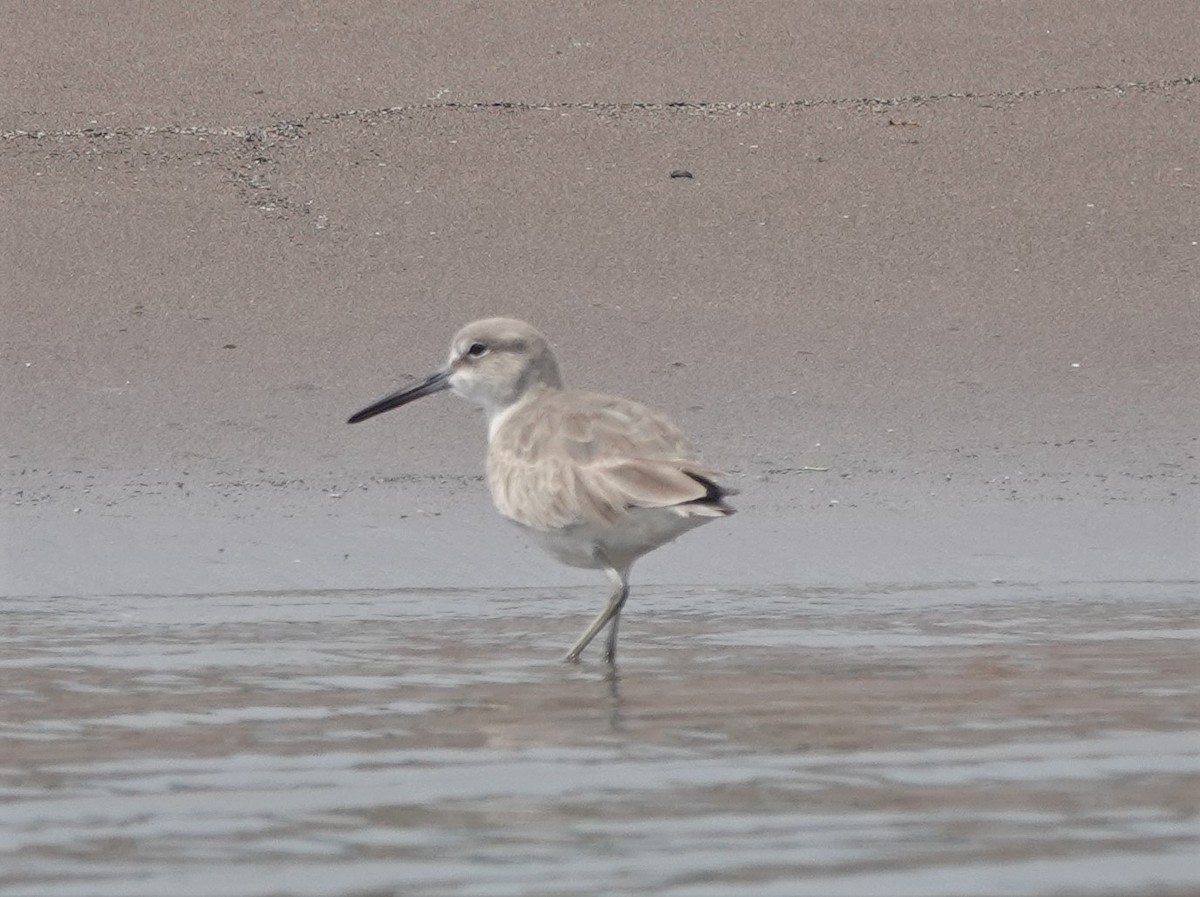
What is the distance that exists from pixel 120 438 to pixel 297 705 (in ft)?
11.1

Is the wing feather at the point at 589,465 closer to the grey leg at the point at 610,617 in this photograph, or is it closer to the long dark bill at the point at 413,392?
the grey leg at the point at 610,617

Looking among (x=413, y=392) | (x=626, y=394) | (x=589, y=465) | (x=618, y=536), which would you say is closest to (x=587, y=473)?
(x=589, y=465)

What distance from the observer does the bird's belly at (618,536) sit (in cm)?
663

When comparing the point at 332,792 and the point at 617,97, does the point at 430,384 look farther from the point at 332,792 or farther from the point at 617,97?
the point at 617,97

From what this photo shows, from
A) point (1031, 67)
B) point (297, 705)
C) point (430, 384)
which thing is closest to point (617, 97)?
point (1031, 67)

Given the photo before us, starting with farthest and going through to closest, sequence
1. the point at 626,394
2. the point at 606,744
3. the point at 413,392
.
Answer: the point at 626,394
the point at 413,392
the point at 606,744

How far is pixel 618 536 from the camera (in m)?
6.77

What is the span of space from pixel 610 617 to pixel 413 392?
134cm

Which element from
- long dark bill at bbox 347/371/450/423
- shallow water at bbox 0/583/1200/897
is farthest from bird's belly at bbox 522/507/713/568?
long dark bill at bbox 347/371/450/423

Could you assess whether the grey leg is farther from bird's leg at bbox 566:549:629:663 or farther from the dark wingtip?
the dark wingtip

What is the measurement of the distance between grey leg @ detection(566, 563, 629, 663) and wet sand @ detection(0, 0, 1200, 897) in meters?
0.13

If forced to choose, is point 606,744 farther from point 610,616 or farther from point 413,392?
point 413,392

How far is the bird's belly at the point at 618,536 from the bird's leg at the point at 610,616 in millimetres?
25

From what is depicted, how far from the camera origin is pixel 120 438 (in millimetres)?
9109
